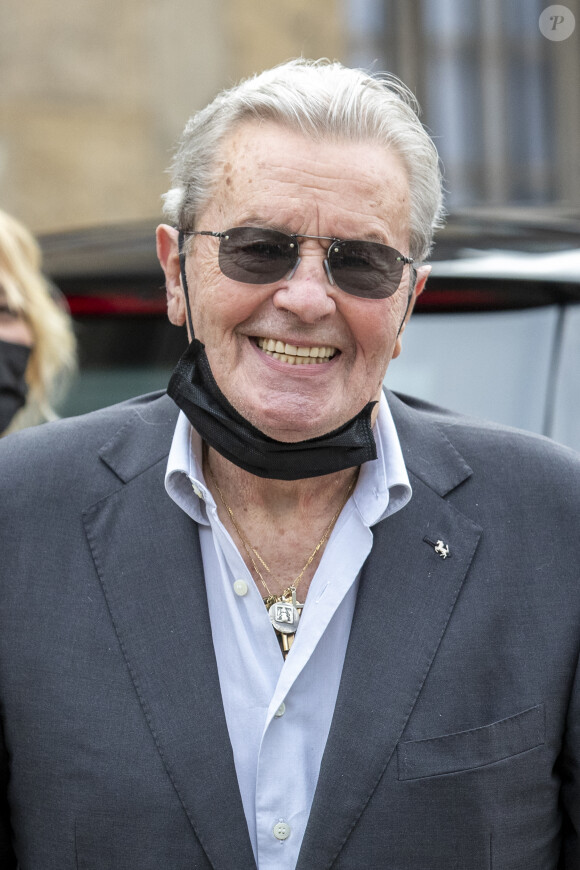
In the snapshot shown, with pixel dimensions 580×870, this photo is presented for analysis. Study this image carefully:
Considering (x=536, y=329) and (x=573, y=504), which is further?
(x=536, y=329)

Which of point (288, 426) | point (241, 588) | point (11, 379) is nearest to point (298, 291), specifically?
point (288, 426)

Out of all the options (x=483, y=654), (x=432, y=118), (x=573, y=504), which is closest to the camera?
(x=483, y=654)

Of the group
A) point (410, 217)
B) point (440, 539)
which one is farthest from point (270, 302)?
point (440, 539)

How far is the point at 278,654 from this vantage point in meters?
2.12

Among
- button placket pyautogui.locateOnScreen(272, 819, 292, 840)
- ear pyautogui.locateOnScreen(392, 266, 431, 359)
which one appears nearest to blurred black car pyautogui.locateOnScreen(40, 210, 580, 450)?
ear pyautogui.locateOnScreen(392, 266, 431, 359)

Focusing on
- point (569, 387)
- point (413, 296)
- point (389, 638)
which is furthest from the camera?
point (569, 387)

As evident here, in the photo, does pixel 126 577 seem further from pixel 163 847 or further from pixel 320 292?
pixel 320 292

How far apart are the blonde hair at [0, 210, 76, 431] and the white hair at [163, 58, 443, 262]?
39.3 inches

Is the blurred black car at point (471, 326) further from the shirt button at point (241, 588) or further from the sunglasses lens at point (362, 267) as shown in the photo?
the shirt button at point (241, 588)

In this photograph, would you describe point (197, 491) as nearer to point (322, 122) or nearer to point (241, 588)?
point (241, 588)

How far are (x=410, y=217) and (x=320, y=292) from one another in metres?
0.27

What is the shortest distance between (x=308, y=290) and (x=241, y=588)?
562mm

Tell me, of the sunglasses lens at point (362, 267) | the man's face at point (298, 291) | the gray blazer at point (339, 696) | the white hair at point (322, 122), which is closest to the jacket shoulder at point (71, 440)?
the gray blazer at point (339, 696)

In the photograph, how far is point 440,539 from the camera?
7.34 feet
